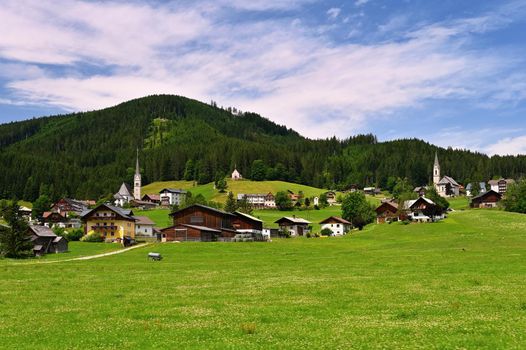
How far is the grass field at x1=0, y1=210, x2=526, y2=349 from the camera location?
16.7 metres

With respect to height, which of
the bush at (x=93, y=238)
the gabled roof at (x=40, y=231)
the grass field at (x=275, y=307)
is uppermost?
the gabled roof at (x=40, y=231)

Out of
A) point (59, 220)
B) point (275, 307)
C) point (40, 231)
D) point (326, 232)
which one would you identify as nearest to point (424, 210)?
point (326, 232)

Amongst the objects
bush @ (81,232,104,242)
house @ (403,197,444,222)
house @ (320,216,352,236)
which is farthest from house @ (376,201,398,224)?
bush @ (81,232,104,242)

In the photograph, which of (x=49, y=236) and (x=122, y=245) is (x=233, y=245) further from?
(x=49, y=236)

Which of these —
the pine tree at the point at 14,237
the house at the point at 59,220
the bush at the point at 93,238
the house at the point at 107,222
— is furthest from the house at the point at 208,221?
the house at the point at 59,220

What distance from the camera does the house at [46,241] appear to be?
86.9m

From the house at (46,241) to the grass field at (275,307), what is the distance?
4308 cm

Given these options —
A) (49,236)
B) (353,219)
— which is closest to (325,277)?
(49,236)

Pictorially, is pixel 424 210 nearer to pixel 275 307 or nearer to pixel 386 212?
pixel 386 212

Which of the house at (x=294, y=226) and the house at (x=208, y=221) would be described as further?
the house at (x=294, y=226)

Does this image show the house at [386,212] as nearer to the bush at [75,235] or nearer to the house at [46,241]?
the bush at [75,235]

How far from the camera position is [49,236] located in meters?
88.8

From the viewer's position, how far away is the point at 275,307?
2294 cm

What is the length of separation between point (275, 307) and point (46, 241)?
2915 inches
